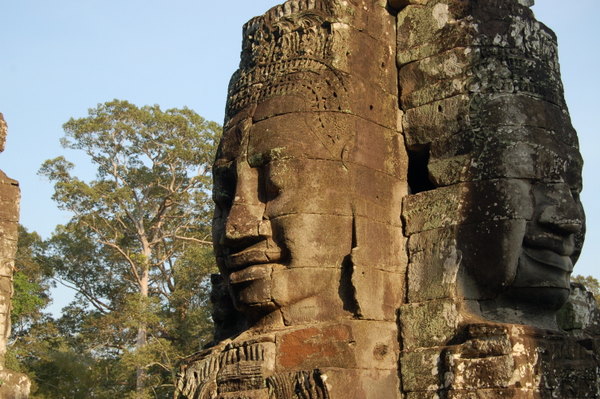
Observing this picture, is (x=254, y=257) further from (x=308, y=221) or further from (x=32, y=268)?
(x=32, y=268)

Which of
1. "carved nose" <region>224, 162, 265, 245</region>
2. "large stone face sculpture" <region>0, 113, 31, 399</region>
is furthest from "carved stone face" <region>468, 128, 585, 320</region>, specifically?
"large stone face sculpture" <region>0, 113, 31, 399</region>

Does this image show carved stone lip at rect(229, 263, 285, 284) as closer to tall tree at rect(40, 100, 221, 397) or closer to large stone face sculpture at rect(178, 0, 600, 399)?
large stone face sculpture at rect(178, 0, 600, 399)

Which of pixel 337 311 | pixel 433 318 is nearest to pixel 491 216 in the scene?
pixel 433 318

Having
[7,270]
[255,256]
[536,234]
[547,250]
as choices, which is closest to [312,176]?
[255,256]

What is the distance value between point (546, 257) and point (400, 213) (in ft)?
4.67

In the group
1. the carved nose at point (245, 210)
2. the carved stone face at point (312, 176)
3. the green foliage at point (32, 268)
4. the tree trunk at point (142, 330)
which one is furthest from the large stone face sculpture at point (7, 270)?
the green foliage at point (32, 268)

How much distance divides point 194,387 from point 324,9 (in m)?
3.74

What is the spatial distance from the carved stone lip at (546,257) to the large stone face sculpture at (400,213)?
0.7 inches

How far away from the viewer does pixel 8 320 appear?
11.1 meters

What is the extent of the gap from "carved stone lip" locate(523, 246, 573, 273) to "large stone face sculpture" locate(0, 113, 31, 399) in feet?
22.6

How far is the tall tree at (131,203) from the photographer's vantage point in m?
26.7

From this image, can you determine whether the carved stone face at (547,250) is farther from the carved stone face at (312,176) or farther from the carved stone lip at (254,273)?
the carved stone lip at (254,273)

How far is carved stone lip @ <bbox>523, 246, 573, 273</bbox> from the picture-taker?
7.20 metres

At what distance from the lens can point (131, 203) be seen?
87.7 ft
